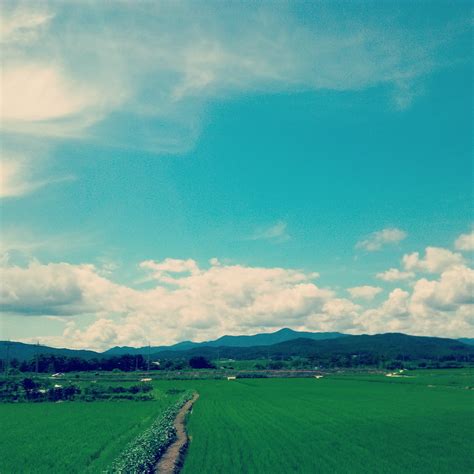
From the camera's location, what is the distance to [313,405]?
59719mm

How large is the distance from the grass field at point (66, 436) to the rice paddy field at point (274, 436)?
0.07 metres

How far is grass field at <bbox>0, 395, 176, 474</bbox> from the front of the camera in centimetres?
2923

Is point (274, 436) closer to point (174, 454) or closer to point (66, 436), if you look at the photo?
point (174, 454)

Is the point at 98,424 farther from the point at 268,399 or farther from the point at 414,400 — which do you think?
the point at 414,400

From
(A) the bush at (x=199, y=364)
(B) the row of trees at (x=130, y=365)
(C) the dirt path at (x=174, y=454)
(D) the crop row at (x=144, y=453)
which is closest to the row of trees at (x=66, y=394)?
(C) the dirt path at (x=174, y=454)

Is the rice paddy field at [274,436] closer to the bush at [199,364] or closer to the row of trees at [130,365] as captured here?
the row of trees at [130,365]

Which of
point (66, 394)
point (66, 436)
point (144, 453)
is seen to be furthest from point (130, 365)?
point (144, 453)

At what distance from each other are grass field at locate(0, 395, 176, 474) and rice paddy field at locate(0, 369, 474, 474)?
0.22 ft

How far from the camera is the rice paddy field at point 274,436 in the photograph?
2808 centimetres

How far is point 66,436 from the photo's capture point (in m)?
39.4

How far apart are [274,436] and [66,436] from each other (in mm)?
16749

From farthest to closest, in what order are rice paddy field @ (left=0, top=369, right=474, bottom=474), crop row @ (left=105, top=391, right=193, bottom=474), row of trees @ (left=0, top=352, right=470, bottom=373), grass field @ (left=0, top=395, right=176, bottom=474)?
row of trees @ (left=0, top=352, right=470, bottom=373) < grass field @ (left=0, top=395, right=176, bottom=474) < rice paddy field @ (left=0, top=369, right=474, bottom=474) < crop row @ (left=105, top=391, right=193, bottom=474)

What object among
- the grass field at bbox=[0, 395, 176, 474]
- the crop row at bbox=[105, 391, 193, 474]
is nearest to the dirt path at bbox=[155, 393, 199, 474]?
the crop row at bbox=[105, 391, 193, 474]

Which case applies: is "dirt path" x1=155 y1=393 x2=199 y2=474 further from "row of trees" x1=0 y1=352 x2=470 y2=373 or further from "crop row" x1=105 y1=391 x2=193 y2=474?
"row of trees" x1=0 y1=352 x2=470 y2=373
